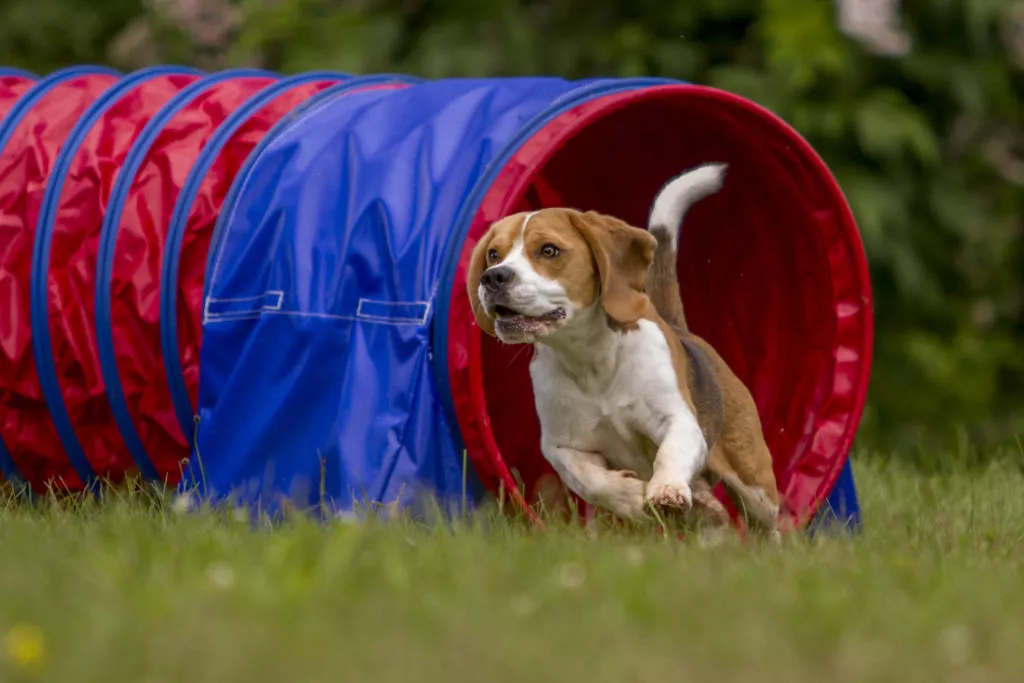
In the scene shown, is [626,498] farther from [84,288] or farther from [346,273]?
[84,288]

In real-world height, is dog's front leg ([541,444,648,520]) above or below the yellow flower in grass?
below

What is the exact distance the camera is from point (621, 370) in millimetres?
4961

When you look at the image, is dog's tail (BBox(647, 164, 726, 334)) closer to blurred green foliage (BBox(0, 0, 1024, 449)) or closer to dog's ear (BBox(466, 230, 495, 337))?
dog's ear (BBox(466, 230, 495, 337))

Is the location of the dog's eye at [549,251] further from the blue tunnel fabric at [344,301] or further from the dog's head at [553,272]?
the blue tunnel fabric at [344,301]

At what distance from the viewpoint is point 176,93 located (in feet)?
20.1

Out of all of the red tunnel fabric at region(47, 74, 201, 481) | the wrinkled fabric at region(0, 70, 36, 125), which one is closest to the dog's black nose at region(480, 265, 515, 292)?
the red tunnel fabric at region(47, 74, 201, 481)

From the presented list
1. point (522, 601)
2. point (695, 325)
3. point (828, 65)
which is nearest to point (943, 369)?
point (828, 65)

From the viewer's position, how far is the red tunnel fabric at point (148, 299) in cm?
567

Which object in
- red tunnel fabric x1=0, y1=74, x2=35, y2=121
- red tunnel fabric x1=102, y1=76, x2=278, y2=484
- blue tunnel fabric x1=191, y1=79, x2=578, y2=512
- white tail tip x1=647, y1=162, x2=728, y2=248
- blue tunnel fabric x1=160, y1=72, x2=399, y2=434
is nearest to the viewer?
blue tunnel fabric x1=191, y1=79, x2=578, y2=512

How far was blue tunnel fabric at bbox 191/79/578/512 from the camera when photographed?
4.89 m

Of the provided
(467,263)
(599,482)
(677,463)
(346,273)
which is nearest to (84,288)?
(346,273)

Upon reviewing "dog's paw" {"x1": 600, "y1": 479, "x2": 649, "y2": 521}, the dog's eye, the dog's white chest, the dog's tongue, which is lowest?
"dog's paw" {"x1": 600, "y1": 479, "x2": 649, "y2": 521}

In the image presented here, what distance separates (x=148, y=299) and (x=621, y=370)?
5.69 ft

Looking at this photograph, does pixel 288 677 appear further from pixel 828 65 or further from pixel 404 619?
pixel 828 65
